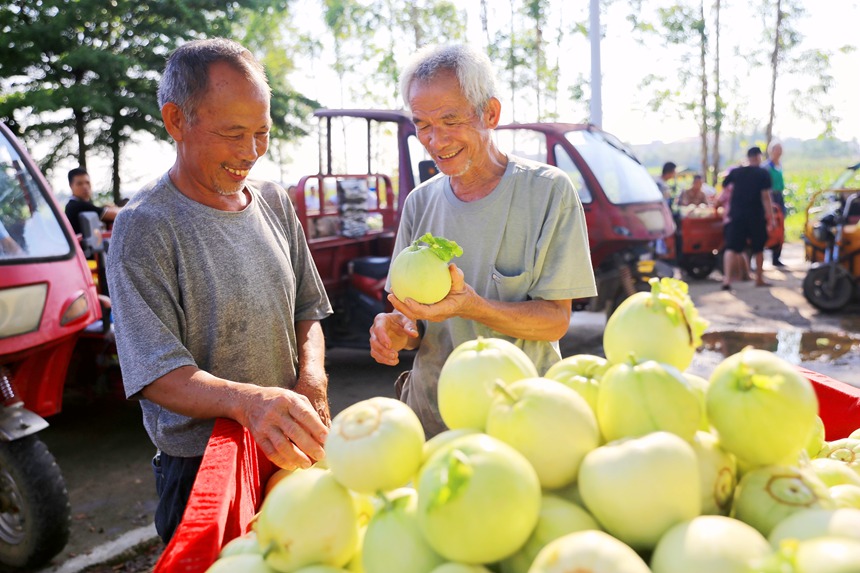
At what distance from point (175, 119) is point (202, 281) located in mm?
485

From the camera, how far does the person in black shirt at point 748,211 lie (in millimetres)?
10391

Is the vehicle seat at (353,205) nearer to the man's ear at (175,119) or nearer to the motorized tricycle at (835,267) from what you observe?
the man's ear at (175,119)

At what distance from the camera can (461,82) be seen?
210 centimetres

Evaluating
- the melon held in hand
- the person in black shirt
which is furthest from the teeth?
the person in black shirt

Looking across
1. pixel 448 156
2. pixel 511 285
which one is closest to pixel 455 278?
pixel 511 285

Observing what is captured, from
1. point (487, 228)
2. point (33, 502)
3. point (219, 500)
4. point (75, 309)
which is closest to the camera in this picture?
point (219, 500)

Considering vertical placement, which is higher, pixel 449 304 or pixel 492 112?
pixel 492 112

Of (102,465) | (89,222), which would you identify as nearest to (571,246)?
(89,222)

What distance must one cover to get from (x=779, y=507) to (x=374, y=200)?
7.44 metres

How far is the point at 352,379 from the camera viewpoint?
6.77 m

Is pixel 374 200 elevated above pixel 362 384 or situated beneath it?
elevated above

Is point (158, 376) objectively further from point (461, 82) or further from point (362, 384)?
point (362, 384)

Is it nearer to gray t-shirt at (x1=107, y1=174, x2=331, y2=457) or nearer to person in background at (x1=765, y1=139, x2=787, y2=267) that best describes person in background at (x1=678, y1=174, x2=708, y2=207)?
person in background at (x1=765, y1=139, x2=787, y2=267)

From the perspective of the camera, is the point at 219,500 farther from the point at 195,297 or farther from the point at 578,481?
the point at 195,297
